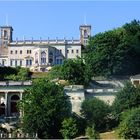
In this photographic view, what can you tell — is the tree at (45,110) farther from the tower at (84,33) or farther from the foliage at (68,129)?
the tower at (84,33)

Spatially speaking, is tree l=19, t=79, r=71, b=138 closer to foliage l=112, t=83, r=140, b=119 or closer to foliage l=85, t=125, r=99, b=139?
foliage l=85, t=125, r=99, b=139

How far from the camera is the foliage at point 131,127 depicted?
66.9 m

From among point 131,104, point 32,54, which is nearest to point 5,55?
point 32,54

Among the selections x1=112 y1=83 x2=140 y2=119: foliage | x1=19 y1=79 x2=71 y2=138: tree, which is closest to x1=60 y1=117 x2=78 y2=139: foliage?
x1=19 y1=79 x2=71 y2=138: tree

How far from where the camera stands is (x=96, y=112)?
7394 centimetres

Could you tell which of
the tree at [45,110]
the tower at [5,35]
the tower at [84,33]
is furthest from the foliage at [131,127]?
the tower at [5,35]

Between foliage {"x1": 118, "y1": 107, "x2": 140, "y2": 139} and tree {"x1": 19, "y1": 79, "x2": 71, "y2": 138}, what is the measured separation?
820 cm

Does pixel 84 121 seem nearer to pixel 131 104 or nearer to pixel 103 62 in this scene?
pixel 131 104

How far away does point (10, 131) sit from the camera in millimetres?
72625

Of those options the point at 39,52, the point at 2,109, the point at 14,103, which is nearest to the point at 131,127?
the point at 14,103

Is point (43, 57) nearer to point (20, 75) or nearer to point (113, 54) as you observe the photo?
point (20, 75)

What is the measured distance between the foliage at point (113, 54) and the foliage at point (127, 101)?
1681 cm

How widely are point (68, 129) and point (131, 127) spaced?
7739 mm

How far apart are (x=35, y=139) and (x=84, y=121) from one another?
31.1ft
